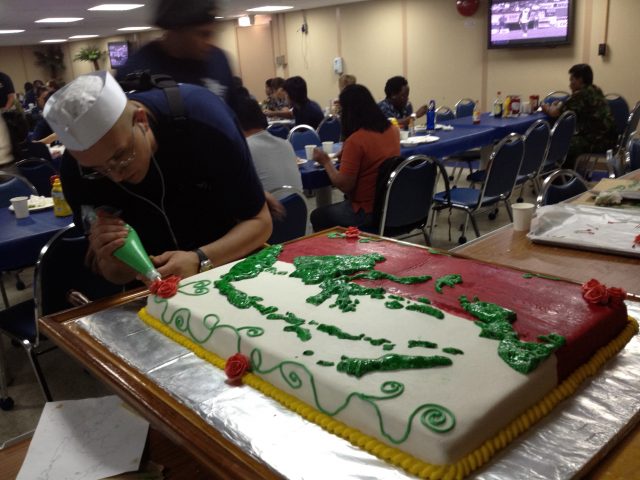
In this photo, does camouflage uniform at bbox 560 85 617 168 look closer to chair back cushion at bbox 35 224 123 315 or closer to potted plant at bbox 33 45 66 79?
chair back cushion at bbox 35 224 123 315

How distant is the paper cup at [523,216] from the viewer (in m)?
1.91

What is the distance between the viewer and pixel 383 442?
2.59 feet

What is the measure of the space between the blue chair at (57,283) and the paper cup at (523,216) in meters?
1.52

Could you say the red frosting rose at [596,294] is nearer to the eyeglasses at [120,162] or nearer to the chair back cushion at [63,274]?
the eyeglasses at [120,162]

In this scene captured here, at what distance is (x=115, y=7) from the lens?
7746mm

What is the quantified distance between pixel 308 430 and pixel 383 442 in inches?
4.8

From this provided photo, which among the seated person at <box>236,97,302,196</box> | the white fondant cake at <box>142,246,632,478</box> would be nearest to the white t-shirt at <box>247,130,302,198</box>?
the seated person at <box>236,97,302,196</box>

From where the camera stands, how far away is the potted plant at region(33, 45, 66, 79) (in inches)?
583

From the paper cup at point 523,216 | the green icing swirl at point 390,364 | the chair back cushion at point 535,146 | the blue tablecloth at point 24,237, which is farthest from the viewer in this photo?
the chair back cushion at point 535,146

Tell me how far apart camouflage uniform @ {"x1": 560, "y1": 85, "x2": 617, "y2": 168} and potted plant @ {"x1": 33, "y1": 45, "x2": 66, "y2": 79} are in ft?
45.7

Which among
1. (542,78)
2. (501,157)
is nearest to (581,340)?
(501,157)

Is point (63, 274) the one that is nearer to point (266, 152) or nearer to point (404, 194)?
point (266, 152)

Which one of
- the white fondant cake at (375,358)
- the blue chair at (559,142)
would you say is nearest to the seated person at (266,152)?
the white fondant cake at (375,358)

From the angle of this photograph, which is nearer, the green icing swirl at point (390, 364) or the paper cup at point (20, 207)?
the green icing swirl at point (390, 364)
